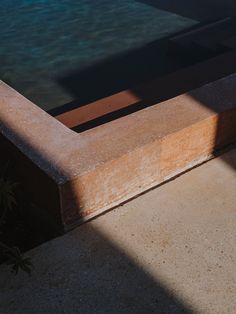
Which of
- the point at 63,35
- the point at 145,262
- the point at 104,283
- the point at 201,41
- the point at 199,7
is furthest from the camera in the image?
the point at 199,7

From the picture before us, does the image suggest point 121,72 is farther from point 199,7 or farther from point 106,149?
point 106,149

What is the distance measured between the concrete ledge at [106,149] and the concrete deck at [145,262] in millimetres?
178

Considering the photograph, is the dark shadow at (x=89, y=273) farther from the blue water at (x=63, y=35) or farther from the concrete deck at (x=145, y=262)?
the blue water at (x=63, y=35)

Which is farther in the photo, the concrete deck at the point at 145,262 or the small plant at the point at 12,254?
the small plant at the point at 12,254

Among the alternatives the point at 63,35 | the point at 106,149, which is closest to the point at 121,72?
the point at 63,35

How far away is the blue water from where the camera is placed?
24.4 ft

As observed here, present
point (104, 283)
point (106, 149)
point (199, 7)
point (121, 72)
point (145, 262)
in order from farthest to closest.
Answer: point (199, 7), point (121, 72), point (106, 149), point (145, 262), point (104, 283)

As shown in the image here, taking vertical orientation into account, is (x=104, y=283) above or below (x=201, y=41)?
above

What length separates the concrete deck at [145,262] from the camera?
290 centimetres

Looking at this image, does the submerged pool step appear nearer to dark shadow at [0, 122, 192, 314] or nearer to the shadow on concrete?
dark shadow at [0, 122, 192, 314]

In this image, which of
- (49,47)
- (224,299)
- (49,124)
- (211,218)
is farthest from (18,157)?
(49,47)

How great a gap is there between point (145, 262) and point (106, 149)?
2.66 feet

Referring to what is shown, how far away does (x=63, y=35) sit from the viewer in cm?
871

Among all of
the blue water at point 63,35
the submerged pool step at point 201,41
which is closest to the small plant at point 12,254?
the blue water at point 63,35
